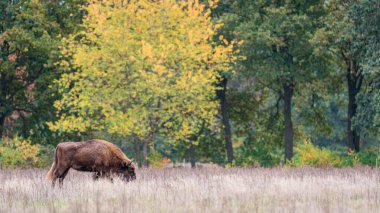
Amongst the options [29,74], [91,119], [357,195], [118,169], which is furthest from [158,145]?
[357,195]

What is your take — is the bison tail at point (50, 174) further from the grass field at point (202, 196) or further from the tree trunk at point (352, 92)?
the tree trunk at point (352, 92)

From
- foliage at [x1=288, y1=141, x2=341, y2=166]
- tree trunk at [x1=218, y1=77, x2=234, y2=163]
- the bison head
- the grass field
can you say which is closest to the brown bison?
the bison head

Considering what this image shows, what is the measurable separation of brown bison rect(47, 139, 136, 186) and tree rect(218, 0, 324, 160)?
51.9ft

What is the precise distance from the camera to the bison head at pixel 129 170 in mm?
20875

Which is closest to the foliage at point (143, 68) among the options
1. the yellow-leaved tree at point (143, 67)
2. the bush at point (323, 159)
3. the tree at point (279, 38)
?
the yellow-leaved tree at point (143, 67)

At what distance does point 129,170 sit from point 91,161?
1159mm

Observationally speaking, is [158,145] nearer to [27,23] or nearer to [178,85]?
[27,23]

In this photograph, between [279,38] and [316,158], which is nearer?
[316,158]

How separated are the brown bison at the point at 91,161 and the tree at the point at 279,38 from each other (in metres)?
15.8

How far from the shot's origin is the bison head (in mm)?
20875

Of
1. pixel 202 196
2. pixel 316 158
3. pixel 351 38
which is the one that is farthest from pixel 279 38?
pixel 202 196

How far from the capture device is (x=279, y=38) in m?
35.8

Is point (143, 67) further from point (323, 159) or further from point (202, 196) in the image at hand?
point (202, 196)

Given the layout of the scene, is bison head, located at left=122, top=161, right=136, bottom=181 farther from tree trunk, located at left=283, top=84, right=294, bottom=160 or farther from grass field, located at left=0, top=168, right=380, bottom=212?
tree trunk, located at left=283, top=84, right=294, bottom=160
